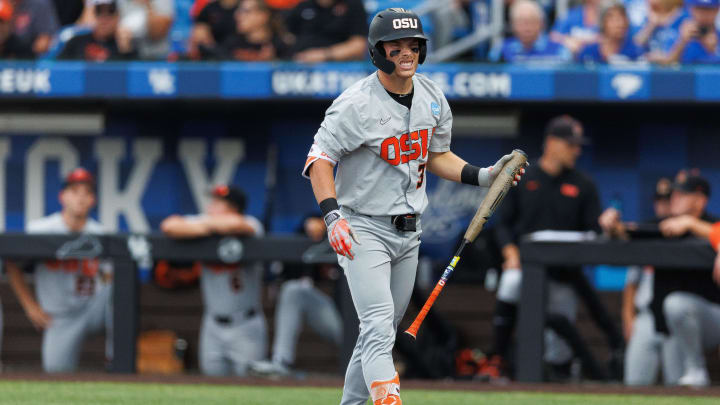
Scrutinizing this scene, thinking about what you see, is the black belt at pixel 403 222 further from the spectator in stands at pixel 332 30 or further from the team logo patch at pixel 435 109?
the spectator in stands at pixel 332 30

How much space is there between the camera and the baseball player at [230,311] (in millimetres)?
8156

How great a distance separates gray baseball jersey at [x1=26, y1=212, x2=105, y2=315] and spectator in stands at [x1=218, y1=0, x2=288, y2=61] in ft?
5.63

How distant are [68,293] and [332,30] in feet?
8.67

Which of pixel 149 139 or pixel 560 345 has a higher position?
pixel 149 139

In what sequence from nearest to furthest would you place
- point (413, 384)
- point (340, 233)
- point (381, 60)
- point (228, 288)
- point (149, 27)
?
point (340, 233) < point (381, 60) < point (413, 384) < point (228, 288) < point (149, 27)

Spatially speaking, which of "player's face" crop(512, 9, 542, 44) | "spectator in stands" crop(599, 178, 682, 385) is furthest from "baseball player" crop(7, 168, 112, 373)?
"spectator in stands" crop(599, 178, 682, 385)

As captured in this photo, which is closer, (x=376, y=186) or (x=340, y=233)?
(x=340, y=233)

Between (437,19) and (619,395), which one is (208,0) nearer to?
(437,19)

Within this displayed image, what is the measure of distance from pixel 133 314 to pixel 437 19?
3.53 meters

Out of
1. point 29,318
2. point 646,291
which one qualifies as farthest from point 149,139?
point 646,291

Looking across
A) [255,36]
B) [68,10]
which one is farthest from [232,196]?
[68,10]

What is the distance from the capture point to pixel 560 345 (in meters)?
8.12

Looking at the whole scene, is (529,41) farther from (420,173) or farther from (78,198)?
(420,173)

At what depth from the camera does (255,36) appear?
9109mm
